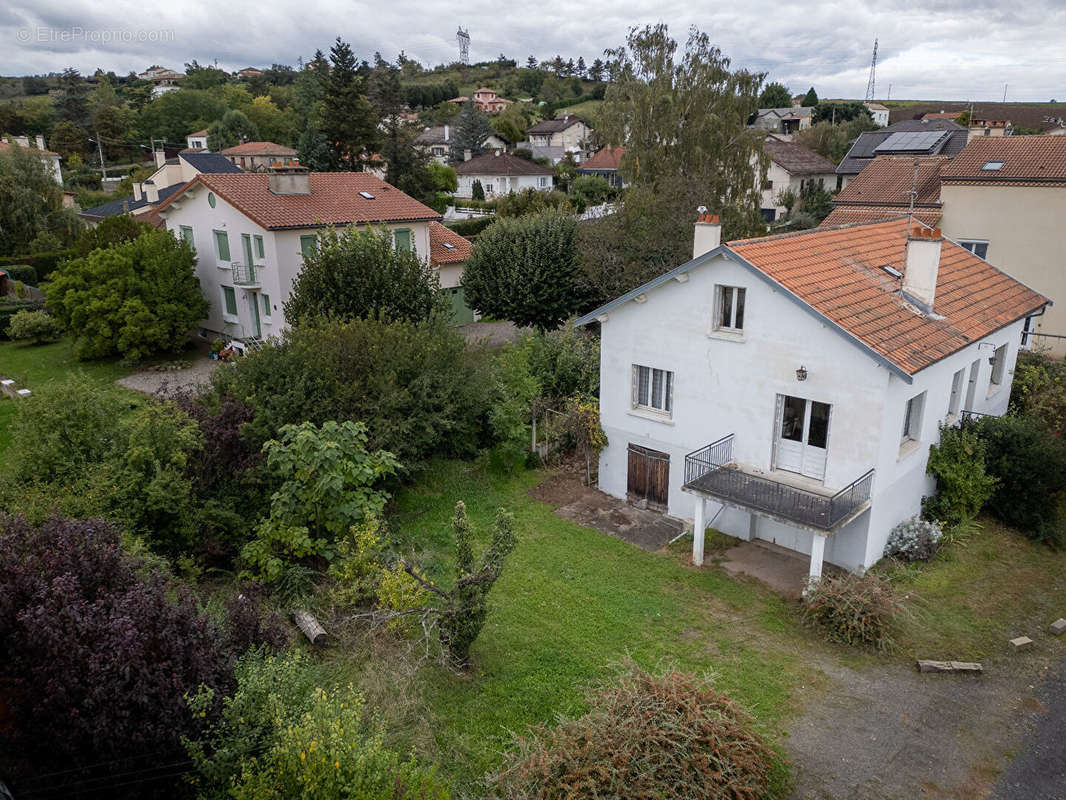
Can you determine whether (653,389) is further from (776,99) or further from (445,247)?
(776,99)

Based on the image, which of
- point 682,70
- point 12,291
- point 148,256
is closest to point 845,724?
point 148,256

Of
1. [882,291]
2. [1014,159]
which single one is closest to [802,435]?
[882,291]

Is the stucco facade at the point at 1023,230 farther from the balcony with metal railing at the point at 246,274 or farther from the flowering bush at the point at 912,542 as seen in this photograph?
the balcony with metal railing at the point at 246,274

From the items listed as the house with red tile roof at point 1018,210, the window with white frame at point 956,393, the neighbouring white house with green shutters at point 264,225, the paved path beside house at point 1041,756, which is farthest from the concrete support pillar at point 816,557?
the neighbouring white house with green shutters at point 264,225

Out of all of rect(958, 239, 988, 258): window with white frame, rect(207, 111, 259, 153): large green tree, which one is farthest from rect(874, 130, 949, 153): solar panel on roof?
rect(207, 111, 259, 153): large green tree

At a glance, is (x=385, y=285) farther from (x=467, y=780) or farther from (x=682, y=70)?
(x=682, y=70)

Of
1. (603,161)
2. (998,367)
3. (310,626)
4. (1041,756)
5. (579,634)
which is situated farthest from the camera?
(603,161)
